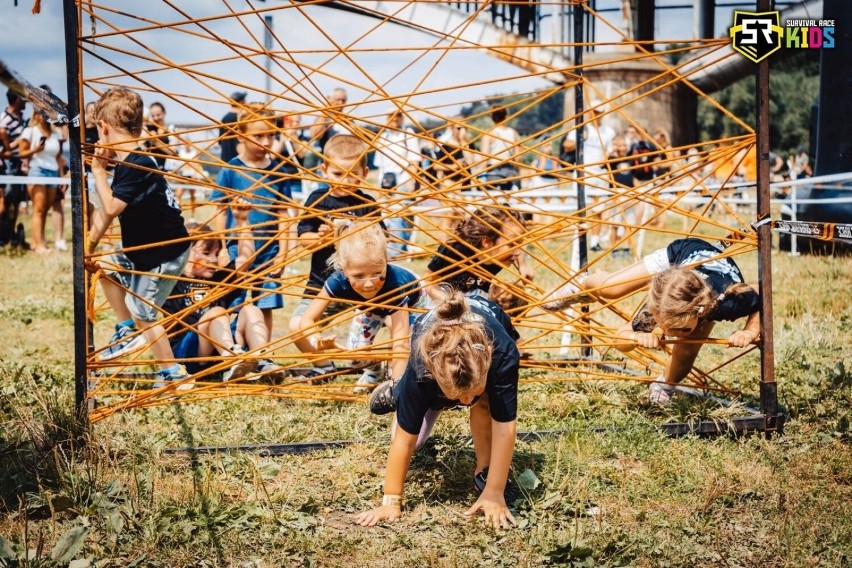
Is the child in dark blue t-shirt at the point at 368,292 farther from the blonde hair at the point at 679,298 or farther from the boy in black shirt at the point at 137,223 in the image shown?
the blonde hair at the point at 679,298

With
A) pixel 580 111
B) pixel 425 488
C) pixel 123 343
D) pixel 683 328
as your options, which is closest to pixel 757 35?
pixel 683 328

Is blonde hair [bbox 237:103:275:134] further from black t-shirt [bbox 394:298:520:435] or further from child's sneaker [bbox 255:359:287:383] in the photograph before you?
child's sneaker [bbox 255:359:287:383]

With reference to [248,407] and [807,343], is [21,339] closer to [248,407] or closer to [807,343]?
[248,407]

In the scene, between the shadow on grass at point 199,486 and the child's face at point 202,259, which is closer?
the shadow on grass at point 199,486

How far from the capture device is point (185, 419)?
3.77 metres

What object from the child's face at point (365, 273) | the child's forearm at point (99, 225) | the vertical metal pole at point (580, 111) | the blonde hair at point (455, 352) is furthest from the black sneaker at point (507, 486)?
the child's forearm at point (99, 225)

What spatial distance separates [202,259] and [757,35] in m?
3.14

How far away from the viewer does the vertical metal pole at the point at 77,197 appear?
10.0ft

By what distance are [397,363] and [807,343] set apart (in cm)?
253

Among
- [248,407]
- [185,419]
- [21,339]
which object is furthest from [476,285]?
[21,339]

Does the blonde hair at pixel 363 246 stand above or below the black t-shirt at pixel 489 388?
above

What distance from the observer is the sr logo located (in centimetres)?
327

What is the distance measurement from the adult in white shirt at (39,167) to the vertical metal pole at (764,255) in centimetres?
774

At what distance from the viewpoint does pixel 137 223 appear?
13.4 ft
